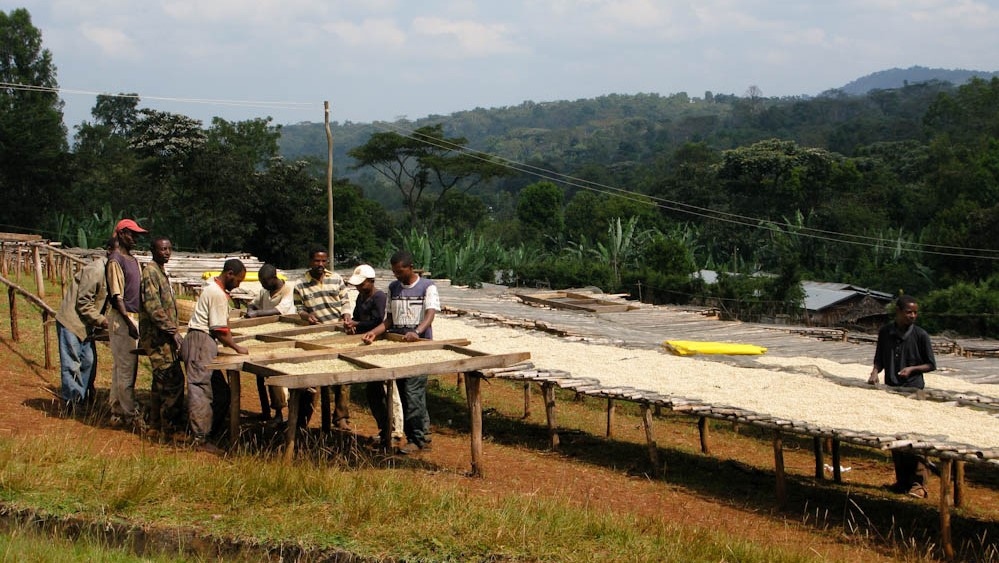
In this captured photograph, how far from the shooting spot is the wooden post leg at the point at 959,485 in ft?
26.0

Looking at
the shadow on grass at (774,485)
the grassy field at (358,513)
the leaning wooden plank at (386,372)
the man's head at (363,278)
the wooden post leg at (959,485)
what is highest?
the man's head at (363,278)

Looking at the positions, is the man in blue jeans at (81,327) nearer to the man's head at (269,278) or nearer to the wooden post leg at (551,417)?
the man's head at (269,278)

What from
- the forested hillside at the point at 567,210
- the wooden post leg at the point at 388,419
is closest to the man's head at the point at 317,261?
the wooden post leg at the point at 388,419

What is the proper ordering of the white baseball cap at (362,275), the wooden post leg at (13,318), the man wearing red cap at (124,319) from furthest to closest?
the wooden post leg at (13,318) < the white baseball cap at (362,275) < the man wearing red cap at (124,319)


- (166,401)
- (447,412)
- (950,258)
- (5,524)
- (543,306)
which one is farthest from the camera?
(950,258)

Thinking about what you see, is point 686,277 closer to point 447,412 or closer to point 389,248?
point 389,248

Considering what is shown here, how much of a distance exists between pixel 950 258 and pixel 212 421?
→ 31599 millimetres

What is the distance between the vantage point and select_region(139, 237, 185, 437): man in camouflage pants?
754 centimetres

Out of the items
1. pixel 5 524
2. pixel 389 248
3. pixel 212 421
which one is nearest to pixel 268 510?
pixel 5 524

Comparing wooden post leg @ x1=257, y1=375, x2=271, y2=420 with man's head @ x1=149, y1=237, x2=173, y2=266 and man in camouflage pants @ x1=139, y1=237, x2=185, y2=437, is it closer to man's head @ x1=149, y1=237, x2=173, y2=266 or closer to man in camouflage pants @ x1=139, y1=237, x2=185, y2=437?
man in camouflage pants @ x1=139, y1=237, x2=185, y2=437

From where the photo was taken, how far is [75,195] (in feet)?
132

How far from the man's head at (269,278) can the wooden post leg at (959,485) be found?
618 centimetres

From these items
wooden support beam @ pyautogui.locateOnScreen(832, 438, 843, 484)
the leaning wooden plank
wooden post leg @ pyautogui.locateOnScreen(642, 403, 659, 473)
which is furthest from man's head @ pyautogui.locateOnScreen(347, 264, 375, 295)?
wooden support beam @ pyautogui.locateOnScreen(832, 438, 843, 484)

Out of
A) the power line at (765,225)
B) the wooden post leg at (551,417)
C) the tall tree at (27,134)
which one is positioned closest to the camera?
the wooden post leg at (551,417)
